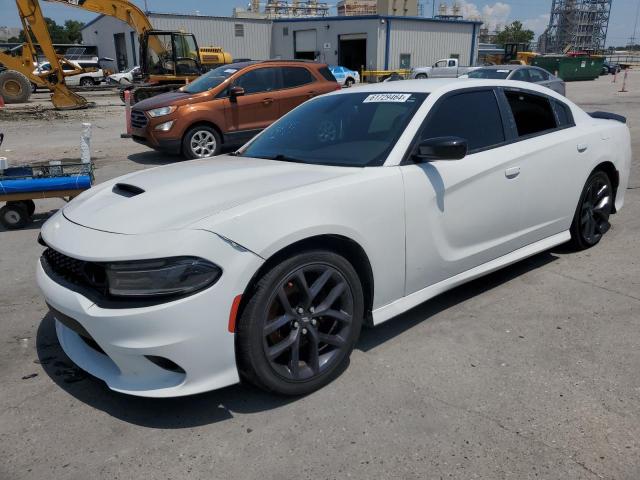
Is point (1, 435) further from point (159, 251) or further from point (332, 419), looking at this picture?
point (332, 419)

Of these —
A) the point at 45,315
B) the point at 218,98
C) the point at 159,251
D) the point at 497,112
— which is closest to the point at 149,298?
the point at 159,251

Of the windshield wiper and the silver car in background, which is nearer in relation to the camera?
the windshield wiper

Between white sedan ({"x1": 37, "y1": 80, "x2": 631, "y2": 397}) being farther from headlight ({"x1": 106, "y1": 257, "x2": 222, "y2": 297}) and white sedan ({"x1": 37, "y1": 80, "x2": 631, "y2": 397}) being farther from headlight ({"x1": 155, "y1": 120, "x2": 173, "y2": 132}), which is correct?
headlight ({"x1": 155, "y1": 120, "x2": 173, "y2": 132})

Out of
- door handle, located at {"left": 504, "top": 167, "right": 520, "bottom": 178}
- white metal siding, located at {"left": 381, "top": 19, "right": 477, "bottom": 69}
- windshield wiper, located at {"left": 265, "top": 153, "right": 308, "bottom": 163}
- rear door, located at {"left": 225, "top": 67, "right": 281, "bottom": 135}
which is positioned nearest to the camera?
windshield wiper, located at {"left": 265, "top": 153, "right": 308, "bottom": 163}

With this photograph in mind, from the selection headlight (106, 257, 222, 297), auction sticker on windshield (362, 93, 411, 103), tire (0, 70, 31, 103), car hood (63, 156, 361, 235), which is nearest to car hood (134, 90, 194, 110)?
car hood (63, 156, 361, 235)

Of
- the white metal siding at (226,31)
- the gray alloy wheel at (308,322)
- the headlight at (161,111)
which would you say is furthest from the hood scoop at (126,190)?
the white metal siding at (226,31)

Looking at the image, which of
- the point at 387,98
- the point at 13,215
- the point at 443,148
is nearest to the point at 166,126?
the point at 13,215

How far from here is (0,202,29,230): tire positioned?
19.6 feet

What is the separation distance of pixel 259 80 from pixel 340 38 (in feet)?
126

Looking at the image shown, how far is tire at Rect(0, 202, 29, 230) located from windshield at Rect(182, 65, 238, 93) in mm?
5074

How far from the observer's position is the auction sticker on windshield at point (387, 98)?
365 cm

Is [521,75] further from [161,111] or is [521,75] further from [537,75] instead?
[161,111]

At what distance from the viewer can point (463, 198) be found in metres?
3.49

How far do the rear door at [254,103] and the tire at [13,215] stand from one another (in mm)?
4909
